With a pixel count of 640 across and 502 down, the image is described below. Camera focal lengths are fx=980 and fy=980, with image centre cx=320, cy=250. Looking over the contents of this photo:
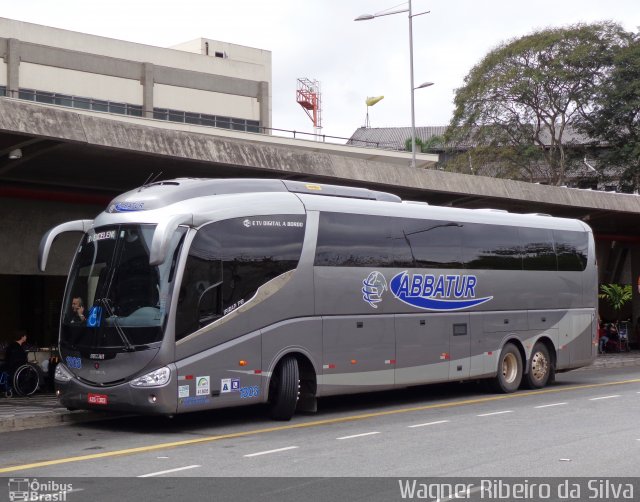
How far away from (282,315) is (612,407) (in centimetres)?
617

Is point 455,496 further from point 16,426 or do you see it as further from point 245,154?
point 245,154

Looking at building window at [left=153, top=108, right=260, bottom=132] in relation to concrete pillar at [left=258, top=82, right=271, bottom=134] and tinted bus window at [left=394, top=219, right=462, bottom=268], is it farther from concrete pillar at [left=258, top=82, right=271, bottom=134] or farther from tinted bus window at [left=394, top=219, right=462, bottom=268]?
tinted bus window at [left=394, top=219, right=462, bottom=268]

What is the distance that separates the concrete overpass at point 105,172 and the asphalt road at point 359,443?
4903 mm

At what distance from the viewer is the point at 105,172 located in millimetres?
19906

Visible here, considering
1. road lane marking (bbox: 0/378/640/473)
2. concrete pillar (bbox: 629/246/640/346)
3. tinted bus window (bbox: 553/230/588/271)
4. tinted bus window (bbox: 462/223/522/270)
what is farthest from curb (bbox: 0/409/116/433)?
concrete pillar (bbox: 629/246/640/346)

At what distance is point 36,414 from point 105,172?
20.6 feet

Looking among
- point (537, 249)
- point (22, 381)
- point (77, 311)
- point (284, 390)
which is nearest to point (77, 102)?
point (22, 381)

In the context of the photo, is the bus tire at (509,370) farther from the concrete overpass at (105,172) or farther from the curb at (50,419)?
the curb at (50,419)

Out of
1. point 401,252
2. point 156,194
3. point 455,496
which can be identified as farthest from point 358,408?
point 455,496

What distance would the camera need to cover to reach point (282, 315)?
609 inches

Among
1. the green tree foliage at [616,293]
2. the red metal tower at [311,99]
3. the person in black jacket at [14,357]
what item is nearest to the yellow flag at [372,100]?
the red metal tower at [311,99]

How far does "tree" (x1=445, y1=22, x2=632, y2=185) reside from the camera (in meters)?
57.8

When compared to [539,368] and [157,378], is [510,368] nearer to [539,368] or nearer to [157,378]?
[539,368]

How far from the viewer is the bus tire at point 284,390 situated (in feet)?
50.4
